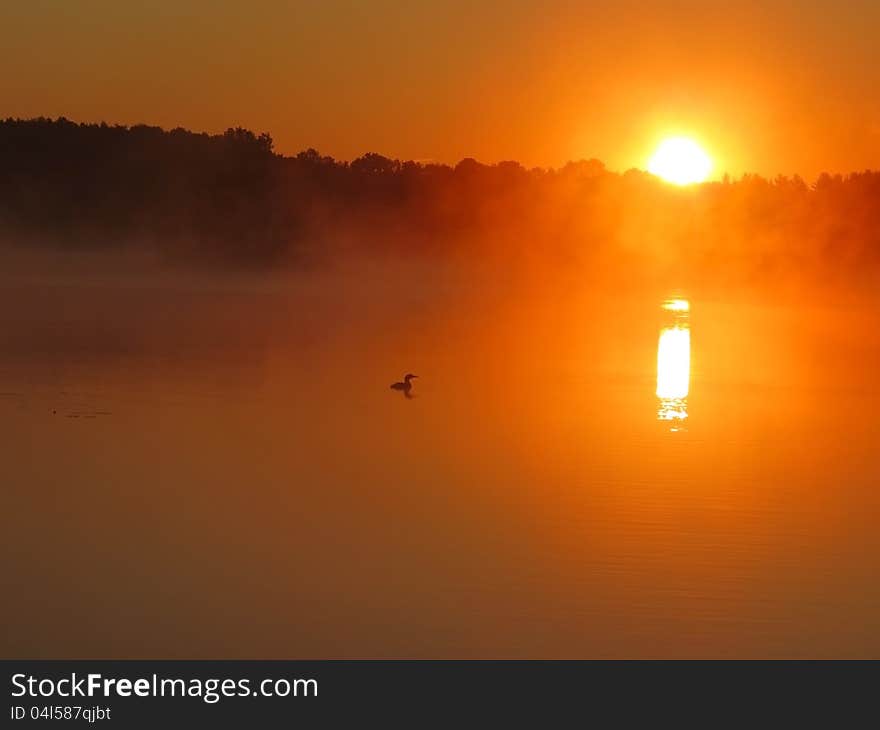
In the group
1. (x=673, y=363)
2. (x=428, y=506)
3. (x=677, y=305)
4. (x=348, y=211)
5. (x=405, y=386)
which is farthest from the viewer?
(x=348, y=211)

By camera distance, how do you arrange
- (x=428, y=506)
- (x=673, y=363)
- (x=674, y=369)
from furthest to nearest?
(x=673, y=363) < (x=674, y=369) < (x=428, y=506)

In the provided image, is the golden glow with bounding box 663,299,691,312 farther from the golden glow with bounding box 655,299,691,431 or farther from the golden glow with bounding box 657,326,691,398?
the golden glow with bounding box 657,326,691,398

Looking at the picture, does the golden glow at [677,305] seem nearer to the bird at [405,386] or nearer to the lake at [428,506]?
the lake at [428,506]

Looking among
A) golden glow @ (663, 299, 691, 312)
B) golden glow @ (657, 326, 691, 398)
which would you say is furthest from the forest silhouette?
golden glow @ (657, 326, 691, 398)

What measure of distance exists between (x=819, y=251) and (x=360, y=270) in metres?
34.0

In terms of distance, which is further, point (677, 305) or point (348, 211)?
point (348, 211)

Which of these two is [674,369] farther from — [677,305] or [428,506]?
[677,305]

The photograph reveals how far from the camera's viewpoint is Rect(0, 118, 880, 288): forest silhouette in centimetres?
10912

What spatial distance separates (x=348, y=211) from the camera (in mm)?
119875

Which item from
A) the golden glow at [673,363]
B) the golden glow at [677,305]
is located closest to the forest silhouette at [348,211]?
the golden glow at [677,305]

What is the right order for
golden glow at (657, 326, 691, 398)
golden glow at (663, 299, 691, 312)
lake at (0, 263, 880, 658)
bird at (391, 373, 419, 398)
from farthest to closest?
golden glow at (663, 299, 691, 312), golden glow at (657, 326, 691, 398), bird at (391, 373, 419, 398), lake at (0, 263, 880, 658)

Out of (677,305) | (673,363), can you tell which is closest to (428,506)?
(673,363)
